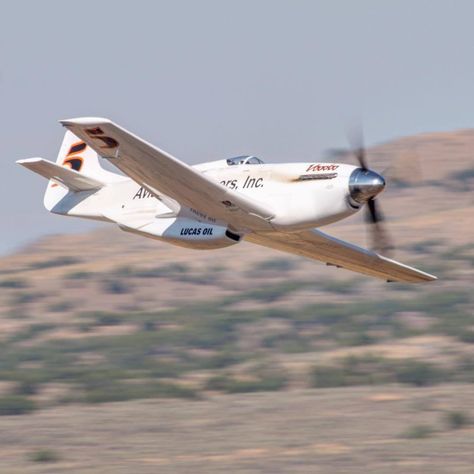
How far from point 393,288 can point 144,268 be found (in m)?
20.1

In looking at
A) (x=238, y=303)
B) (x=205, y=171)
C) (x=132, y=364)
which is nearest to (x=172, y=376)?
(x=132, y=364)

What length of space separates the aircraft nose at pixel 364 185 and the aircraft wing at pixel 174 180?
215 cm

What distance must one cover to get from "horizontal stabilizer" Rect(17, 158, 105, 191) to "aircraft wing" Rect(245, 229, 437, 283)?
507 cm

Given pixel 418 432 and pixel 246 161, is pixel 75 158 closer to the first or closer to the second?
pixel 246 161

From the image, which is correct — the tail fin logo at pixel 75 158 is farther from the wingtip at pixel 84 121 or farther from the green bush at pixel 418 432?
the green bush at pixel 418 432

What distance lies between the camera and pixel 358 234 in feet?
314

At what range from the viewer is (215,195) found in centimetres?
2569

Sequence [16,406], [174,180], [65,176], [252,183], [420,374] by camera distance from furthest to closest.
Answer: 1. [420,374]
2. [16,406]
3. [65,176]
4. [252,183]
5. [174,180]

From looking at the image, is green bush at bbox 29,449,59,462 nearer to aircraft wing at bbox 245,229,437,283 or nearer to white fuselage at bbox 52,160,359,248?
white fuselage at bbox 52,160,359,248

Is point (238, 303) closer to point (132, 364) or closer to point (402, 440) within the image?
point (132, 364)

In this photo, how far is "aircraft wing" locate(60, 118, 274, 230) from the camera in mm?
24047

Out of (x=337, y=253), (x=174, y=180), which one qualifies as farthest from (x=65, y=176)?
(x=337, y=253)

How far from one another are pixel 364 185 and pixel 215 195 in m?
3.54

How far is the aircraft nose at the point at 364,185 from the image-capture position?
25000 mm
